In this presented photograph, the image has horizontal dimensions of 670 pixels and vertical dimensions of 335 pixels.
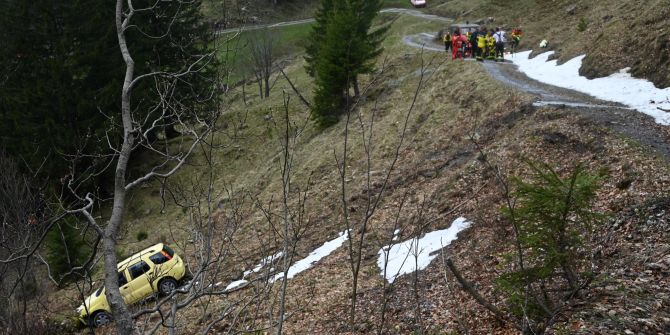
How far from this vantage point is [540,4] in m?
34.8

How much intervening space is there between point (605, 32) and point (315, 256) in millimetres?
15723

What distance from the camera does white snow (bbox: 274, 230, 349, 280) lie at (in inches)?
529

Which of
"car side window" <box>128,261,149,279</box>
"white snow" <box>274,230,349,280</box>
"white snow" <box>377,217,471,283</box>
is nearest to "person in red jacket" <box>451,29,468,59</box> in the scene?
"white snow" <box>274,230,349,280</box>

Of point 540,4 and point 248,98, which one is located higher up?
point 540,4

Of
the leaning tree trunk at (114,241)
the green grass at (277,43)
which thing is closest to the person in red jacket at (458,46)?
the green grass at (277,43)

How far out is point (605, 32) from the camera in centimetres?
2000

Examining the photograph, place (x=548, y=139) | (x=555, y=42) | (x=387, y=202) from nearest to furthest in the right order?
(x=548, y=139) < (x=387, y=202) < (x=555, y=42)

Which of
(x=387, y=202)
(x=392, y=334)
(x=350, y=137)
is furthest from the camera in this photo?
(x=350, y=137)

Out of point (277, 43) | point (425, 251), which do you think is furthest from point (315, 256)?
point (277, 43)

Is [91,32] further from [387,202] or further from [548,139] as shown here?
[548,139]

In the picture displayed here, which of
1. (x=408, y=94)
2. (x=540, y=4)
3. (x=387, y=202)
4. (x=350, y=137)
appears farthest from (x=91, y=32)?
(x=540, y=4)

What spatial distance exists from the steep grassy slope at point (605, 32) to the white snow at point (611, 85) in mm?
331

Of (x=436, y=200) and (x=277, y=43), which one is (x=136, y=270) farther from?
(x=277, y=43)

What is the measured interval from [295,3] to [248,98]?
35.2 metres
